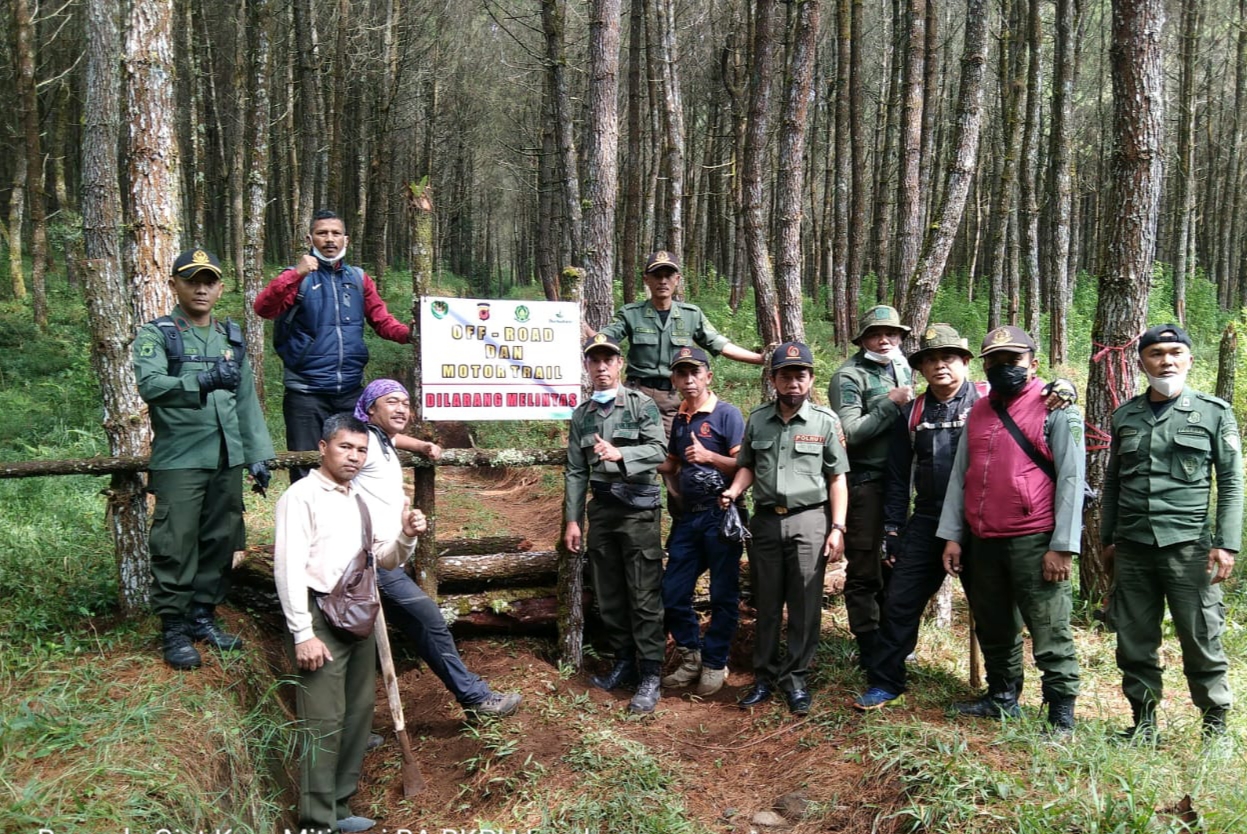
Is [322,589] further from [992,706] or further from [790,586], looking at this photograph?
[992,706]

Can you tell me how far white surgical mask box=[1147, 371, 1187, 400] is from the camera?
14.1 feet

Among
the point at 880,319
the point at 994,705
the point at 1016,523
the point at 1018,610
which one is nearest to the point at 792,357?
the point at 880,319

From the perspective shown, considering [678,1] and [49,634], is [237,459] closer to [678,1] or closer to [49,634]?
[49,634]

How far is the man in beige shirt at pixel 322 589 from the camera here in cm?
390

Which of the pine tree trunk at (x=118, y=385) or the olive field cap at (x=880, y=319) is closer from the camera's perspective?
the pine tree trunk at (x=118, y=385)

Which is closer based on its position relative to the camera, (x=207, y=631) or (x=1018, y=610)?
(x=1018, y=610)

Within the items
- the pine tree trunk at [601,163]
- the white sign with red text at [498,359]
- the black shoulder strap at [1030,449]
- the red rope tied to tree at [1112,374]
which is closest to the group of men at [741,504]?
the black shoulder strap at [1030,449]

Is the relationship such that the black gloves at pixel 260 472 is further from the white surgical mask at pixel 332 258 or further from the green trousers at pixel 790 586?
the green trousers at pixel 790 586

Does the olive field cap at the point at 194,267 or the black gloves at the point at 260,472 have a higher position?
the olive field cap at the point at 194,267

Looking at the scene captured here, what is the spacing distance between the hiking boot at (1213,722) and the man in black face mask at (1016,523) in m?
0.69

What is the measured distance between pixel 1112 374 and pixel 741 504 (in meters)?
3.09

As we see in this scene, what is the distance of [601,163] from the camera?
22.0ft

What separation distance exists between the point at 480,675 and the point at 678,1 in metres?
19.3

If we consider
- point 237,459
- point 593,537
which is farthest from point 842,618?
point 237,459
